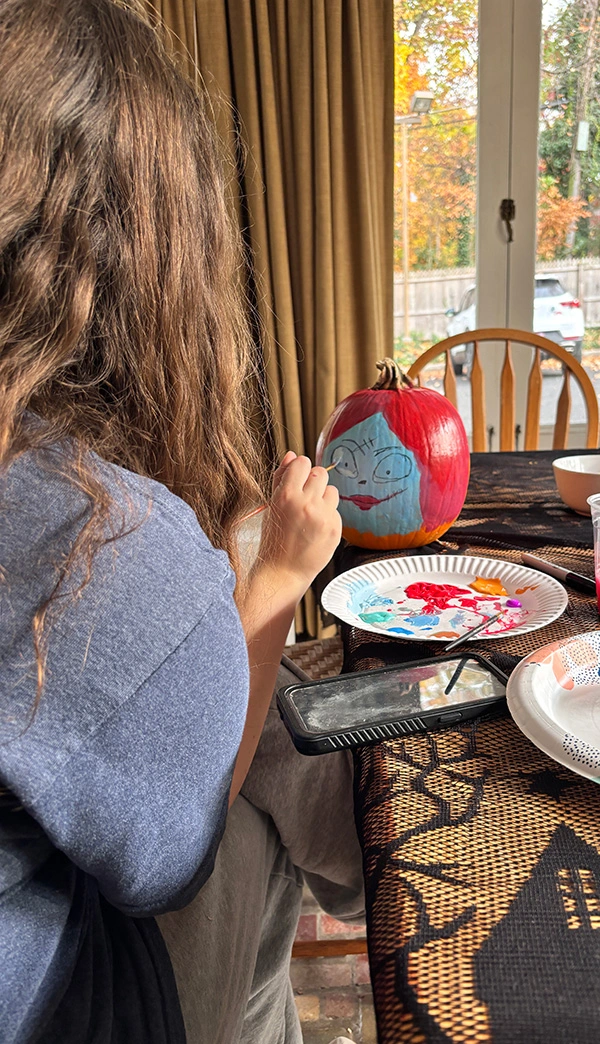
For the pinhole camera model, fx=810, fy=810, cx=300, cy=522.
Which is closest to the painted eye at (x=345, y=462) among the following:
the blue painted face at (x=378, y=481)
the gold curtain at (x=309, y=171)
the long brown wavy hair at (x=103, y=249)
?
the blue painted face at (x=378, y=481)

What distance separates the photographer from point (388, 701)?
1.95ft

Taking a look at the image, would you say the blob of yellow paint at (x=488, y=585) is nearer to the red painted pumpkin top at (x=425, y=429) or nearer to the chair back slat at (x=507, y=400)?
the red painted pumpkin top at (x=425, y=429)

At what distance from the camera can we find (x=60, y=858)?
567 mm

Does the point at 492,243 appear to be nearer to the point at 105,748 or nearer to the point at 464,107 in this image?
the point at 464,107

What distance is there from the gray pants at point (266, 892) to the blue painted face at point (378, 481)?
20 centimetres

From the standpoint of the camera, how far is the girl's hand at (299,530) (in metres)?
0.79

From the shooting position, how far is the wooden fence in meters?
2.57

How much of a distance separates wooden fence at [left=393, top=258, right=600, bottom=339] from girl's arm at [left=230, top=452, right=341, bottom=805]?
1.89 meters

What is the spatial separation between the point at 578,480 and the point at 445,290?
1.70 m

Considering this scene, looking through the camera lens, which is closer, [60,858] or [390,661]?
[60,858]

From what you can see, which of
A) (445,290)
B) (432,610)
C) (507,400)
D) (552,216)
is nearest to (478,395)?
(507,400)

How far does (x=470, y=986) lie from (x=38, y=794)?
0.82 feet

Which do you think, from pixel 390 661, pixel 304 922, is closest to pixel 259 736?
pixel 390 661

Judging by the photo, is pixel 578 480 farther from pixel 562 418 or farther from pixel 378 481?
pixel 562 418
